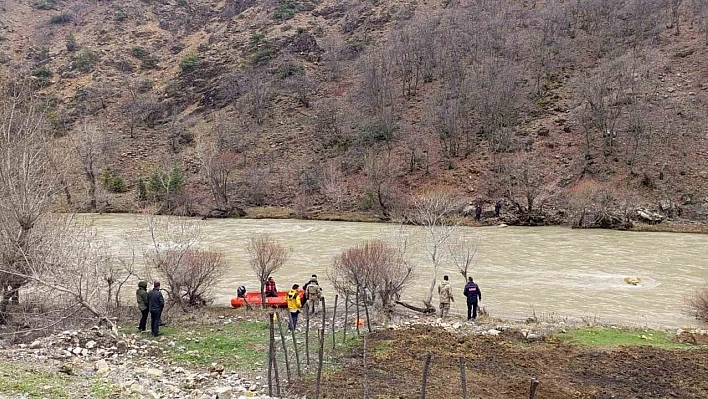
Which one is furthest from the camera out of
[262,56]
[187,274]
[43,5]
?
[43,5]

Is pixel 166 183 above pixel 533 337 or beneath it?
above

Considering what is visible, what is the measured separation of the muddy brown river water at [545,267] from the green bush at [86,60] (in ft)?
170

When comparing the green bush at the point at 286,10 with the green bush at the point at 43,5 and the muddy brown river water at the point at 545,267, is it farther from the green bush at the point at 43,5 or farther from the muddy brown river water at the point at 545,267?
the muddy brown river water at the point at 545,267

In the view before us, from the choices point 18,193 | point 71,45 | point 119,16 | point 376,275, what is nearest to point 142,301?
point 18,193

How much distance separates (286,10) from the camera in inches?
3546

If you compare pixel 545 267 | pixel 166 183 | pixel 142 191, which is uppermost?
pixel 166 183

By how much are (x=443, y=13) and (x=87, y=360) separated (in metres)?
79.5

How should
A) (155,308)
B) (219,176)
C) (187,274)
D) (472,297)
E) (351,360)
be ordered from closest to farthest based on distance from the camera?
(351,360) < (155,308) < (472,297) < (187,274) < (219,176)

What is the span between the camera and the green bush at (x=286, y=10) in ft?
292

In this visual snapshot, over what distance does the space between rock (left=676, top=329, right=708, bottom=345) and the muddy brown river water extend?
2507 millimetres

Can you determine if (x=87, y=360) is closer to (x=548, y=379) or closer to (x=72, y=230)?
(x=72, y=230)

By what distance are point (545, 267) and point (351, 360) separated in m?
15.3

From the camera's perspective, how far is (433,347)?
12.9 m

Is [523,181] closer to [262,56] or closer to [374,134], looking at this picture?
[374,134]
